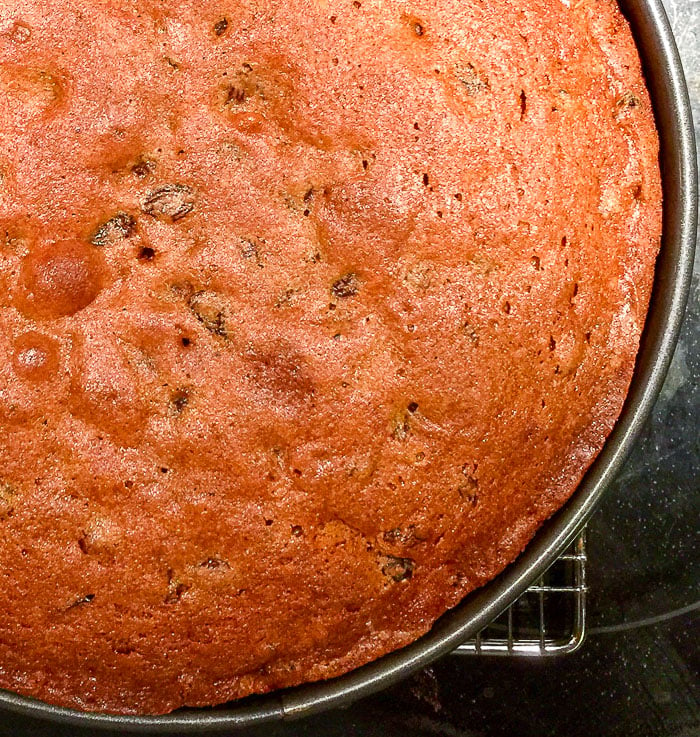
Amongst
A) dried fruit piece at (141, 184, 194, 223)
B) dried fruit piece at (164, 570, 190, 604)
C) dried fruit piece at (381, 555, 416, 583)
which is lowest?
dried fruit piece at (164, 570, 190, 604)

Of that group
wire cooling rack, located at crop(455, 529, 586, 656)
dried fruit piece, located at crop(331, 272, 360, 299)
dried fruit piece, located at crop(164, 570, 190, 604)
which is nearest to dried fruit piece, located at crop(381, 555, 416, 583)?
dried fruit piece, located at crop(164, 570, 190, 604)

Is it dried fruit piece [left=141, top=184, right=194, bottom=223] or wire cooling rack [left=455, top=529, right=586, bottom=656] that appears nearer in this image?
dried fruit piece [left=141, top=184, right=194, bottom=223]

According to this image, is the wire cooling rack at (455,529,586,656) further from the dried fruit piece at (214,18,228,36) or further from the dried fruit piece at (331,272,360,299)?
the dried fruit piece at (214,18,228,36)

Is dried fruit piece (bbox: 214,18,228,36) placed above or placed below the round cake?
above

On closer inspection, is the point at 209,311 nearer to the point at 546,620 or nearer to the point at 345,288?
the point at 345,288

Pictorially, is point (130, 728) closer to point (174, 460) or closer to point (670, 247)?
point (174, 460)

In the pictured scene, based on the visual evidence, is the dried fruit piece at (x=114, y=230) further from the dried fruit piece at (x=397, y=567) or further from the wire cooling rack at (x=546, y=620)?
the wire cooling rack at (x=546, y=620)

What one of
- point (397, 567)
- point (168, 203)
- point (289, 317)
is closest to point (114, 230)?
point (168, 203)
